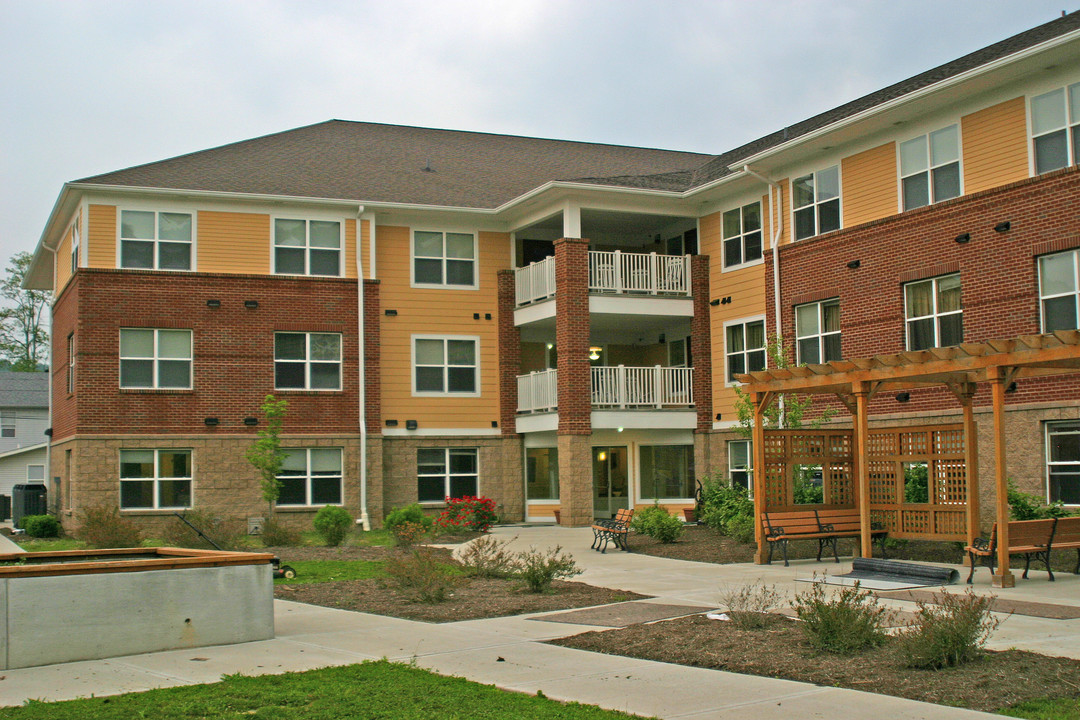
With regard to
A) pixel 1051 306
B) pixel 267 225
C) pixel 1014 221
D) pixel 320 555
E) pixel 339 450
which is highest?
pixel 267 225

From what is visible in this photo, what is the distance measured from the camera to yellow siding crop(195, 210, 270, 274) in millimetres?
26625

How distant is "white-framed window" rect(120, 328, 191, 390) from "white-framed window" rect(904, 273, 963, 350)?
A: 16907 millimetres

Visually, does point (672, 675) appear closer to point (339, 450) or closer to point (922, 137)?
point (922, 137)

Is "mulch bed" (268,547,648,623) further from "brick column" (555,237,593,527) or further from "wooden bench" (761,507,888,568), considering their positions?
"brick column" (555,237,593,527)

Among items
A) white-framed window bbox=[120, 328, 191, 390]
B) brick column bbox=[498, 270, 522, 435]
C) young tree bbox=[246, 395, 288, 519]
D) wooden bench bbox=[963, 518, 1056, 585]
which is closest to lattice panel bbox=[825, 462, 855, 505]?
wooden bench bbox=[963, 518, 1056, 585]

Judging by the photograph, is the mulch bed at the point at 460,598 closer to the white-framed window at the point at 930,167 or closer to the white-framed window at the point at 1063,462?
the white-framed window at the point at 1063,462

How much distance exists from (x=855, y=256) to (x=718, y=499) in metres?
5.91

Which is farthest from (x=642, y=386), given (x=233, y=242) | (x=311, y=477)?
(x=233, y=242)

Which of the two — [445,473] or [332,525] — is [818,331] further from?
[332,525]

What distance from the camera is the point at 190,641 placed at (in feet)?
31.4

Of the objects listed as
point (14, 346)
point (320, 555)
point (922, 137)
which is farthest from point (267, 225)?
point (14, 346)

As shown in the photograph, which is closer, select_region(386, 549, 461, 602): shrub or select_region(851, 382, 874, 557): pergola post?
select_region(386, 549, 461, 602): shrub

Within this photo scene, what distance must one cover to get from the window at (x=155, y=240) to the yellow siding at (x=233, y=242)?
37cm

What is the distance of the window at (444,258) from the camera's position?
2894 centimetres
